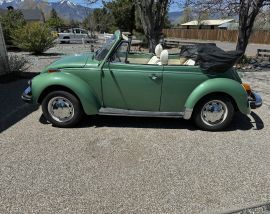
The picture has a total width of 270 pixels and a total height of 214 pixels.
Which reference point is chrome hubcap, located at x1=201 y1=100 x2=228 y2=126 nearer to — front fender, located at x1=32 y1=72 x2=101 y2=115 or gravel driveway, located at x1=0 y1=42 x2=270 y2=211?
gravel driveway, located at x1=0 y1=42 x2=270 y2=211

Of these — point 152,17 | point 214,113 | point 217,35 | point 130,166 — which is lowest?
point 217,35

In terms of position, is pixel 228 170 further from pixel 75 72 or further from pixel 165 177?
pixel 75 72

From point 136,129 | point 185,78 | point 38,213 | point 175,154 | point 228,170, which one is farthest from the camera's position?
point 136,129

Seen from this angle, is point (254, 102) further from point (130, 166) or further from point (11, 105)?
point (11, 105)

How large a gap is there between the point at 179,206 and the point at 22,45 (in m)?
15.7

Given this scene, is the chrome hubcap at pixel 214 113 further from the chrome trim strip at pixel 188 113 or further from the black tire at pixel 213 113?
the chrome trim strip at pixel 188 113

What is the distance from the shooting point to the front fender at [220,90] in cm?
459

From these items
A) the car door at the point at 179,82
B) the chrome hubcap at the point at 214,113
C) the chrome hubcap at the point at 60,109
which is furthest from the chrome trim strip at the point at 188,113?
the chrome hubcap at the point at 60,109

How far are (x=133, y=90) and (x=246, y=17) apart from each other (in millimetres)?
9621

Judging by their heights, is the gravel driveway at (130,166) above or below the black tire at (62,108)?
below

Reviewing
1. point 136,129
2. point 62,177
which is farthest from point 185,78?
point 62,177

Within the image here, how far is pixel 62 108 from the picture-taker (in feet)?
15.8

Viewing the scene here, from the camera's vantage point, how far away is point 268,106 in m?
6.50

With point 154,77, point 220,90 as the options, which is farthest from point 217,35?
point 154,77
